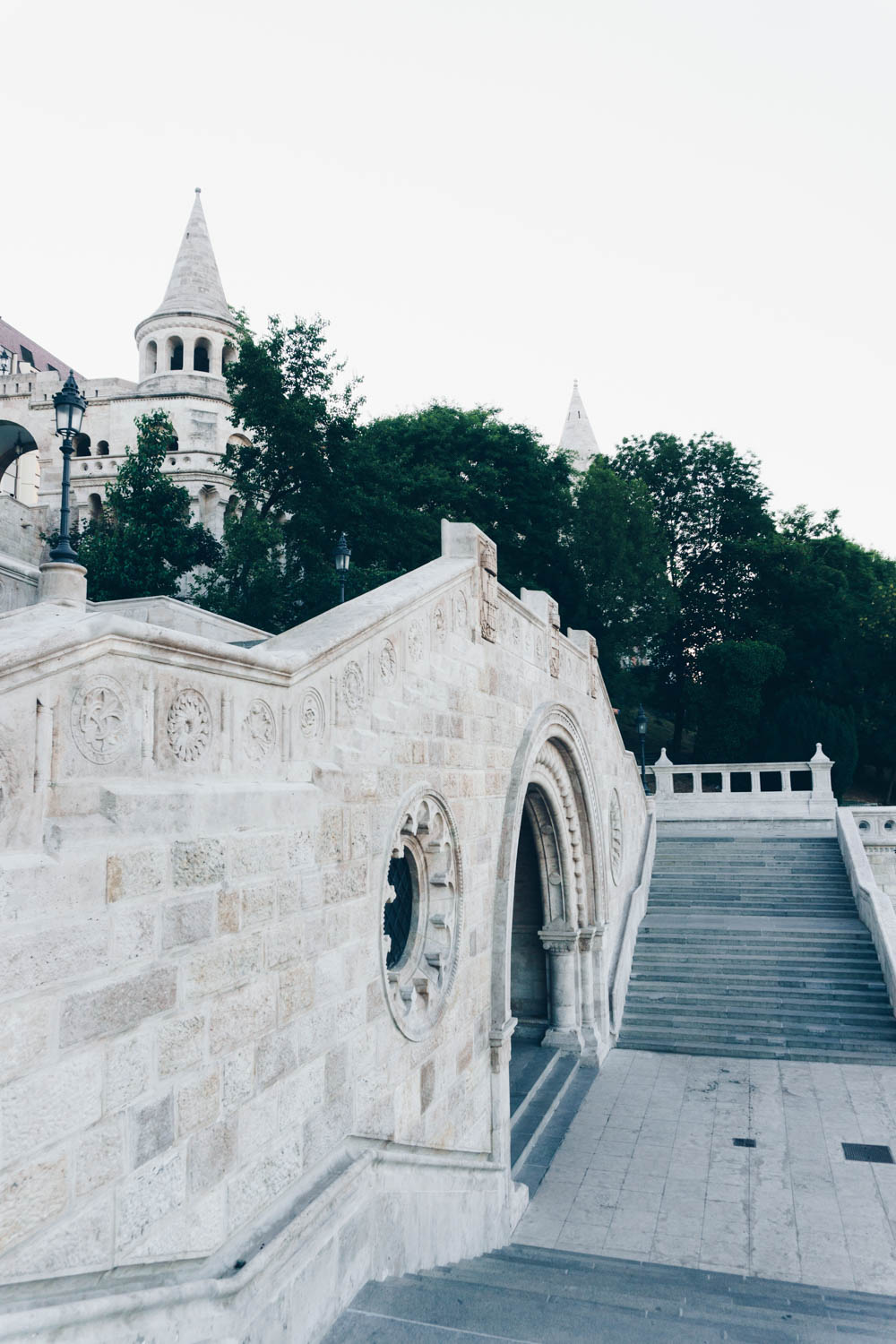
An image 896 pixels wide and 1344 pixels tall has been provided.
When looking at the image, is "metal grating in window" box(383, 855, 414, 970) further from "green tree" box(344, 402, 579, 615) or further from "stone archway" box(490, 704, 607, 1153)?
"green tree" box(344, 402, 579, 615)

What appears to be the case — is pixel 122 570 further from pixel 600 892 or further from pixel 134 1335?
pixel 134 1335

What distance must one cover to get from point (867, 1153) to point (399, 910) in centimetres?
649

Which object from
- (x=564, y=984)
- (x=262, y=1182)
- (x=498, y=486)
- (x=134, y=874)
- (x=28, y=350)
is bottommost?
(x=564, y=984)

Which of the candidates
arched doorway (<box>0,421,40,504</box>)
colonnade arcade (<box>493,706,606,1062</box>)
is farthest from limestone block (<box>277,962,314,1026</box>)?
arched doorway (<box>0,421,40,504</box>)

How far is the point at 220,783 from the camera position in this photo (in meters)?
4.13

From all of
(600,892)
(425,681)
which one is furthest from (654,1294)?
(600,892)

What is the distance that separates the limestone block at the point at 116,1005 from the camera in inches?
125

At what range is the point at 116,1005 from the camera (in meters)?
3.39

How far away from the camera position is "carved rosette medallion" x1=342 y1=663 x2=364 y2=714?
5477 millimetres

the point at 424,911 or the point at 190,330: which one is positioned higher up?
the point at 190,330

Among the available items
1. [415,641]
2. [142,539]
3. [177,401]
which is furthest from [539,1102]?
[177,401]

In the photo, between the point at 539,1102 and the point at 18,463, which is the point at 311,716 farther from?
the point at 18,463

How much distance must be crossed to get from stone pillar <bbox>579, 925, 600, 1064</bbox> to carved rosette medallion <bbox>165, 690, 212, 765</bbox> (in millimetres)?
9856

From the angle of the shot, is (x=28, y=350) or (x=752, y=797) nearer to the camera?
(x=752, y=797)
